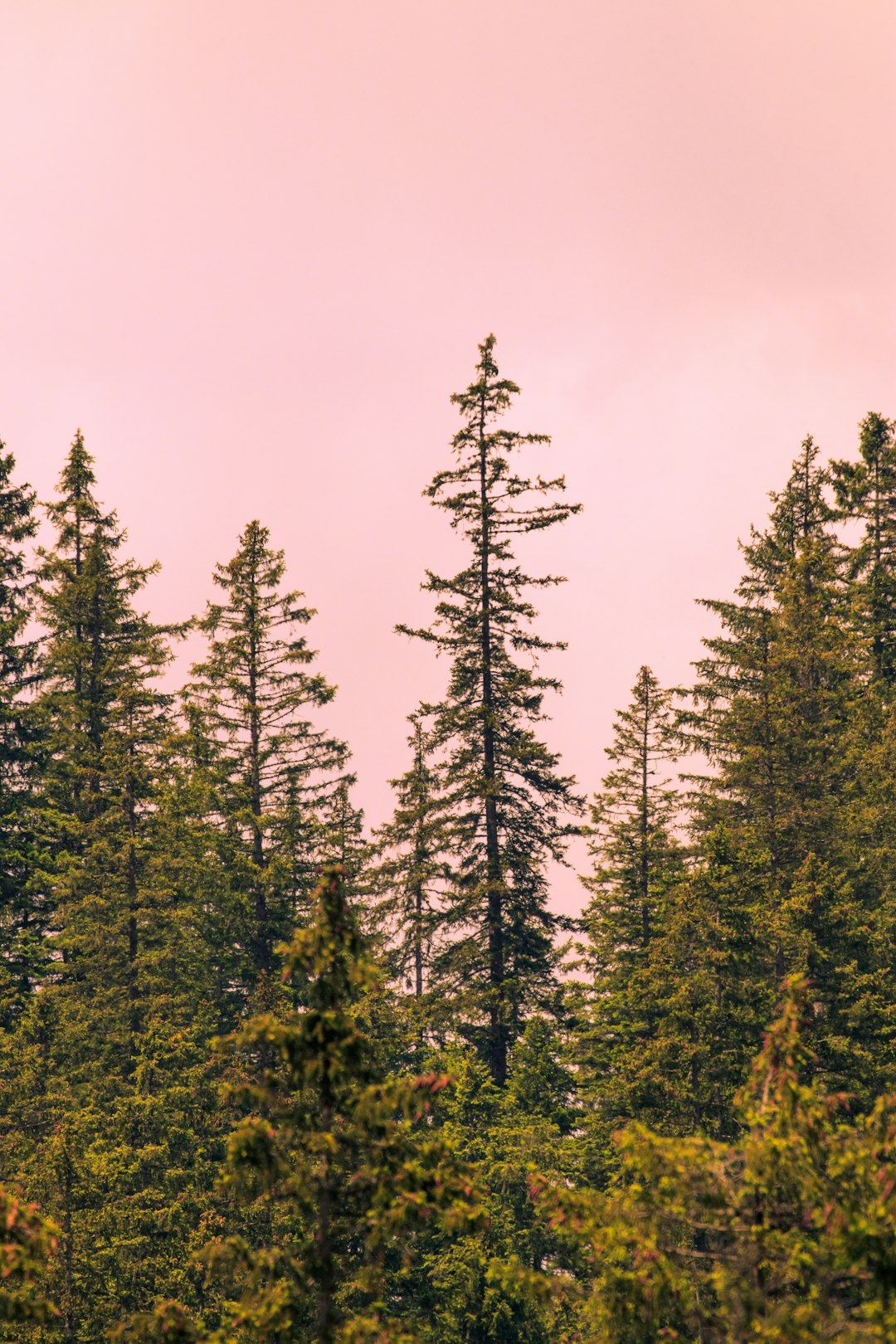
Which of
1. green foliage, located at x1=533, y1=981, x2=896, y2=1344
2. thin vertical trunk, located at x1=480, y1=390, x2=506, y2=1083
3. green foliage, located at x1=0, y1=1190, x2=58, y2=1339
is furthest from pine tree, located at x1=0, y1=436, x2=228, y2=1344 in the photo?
green foliage, located at x1=533, y1=981, x2=896, y2=1344

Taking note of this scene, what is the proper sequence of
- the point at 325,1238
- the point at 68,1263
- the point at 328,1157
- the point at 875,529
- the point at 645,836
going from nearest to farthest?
the point at 325,1238 < the point at 328,1157 < the point at 68,1263 < the point at 645,836 < the point at 875,529

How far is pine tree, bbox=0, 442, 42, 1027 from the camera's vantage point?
28.4 metres

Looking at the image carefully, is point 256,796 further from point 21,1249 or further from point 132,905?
point 21,1249

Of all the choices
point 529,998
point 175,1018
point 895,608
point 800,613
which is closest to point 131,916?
point 175,1018

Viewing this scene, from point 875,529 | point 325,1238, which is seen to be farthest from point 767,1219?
point 875,529

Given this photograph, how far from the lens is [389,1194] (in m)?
9.60

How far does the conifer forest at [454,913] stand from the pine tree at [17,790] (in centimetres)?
11

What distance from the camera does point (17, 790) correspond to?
3181cm

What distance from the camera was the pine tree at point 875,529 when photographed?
1384 inches

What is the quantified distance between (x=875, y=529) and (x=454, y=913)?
1880 cm

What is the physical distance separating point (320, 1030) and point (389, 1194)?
1.43m

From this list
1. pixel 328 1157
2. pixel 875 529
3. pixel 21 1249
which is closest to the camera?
pixel 21 1249

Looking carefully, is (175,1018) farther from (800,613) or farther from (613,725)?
(800,613)

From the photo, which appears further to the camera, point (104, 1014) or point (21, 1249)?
point (104, 1014)
